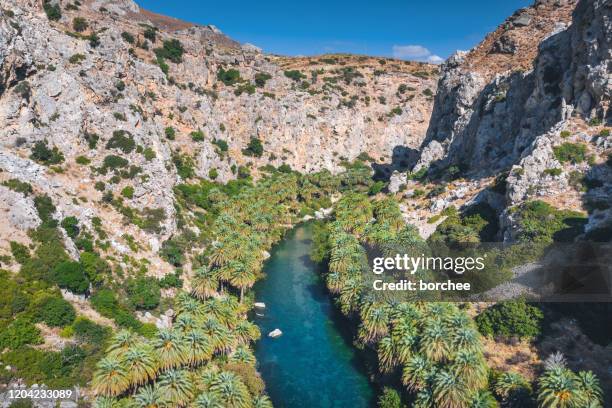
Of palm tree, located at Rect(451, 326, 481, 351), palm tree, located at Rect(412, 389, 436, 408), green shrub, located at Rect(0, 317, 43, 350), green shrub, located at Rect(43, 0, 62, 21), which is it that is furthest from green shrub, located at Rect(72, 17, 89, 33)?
palm tree, located at Rect(412, 389, 436, 408)

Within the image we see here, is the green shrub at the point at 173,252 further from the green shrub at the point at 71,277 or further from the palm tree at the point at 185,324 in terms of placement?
the palm tree at the point at 185,324

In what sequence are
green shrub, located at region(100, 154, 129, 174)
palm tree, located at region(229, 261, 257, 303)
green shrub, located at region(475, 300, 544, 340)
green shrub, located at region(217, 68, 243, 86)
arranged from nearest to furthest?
green shrub, located at region(475, 300, 544, 340), palm tree, located at region(229, 261, 257, 303), green shrub, located at region(100, 154, 129, 174), green shrub, located at region(217, 68, 243, 86)

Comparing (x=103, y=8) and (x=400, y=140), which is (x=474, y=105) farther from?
(x=103, y=8)

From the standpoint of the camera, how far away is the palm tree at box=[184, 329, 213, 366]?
1528 inches

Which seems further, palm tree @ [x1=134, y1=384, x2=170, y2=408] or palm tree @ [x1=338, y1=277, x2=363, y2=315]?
palm tree @ [x1=338, y1=277, x2=363, y2=315]

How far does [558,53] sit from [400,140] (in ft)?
295

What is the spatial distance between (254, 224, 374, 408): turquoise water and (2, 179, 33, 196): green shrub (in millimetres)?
37287

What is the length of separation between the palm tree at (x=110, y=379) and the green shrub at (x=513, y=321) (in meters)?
39.0

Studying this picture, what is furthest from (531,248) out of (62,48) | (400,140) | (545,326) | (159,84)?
(400,140)

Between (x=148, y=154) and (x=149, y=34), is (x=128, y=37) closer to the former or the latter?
(x=149, y=34)

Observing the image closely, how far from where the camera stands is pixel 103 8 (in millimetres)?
137500

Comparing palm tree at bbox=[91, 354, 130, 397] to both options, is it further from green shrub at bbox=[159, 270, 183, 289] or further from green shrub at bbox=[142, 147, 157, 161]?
green shrub at bbox=[142, 147, 157, 161]

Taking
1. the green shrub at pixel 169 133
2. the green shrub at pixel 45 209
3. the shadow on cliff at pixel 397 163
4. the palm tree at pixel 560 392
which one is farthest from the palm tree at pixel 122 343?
the shadow on cliff at pixel 397 163

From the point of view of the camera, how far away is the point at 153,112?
104250mm
